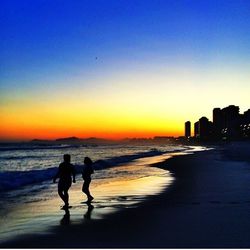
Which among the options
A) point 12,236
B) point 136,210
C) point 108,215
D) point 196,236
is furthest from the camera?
point 136,210

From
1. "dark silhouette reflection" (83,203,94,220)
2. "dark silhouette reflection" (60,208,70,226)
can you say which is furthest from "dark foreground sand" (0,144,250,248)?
"dark silhouette reflection" (83,203,94,220)

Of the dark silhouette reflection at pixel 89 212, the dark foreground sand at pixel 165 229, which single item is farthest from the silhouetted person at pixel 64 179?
the dark foreground sand at pixel 165 229

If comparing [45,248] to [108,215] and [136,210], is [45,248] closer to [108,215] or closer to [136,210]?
[108,215]

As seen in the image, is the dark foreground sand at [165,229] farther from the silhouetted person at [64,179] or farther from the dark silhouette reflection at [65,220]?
the silhouetted person at [64,179]

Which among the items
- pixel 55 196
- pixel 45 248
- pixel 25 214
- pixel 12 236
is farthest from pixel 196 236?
pixel 55 196

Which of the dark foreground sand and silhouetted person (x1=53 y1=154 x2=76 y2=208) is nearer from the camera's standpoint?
the dark foreground sand

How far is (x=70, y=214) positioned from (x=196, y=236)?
17.1 feet

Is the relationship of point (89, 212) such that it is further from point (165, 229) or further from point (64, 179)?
point (165, 229)

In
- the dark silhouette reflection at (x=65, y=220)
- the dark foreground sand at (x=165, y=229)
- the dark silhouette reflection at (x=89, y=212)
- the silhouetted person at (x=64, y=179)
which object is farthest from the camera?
the silhouetted person at (x=64, y=179)

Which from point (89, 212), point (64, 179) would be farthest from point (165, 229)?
point (64, 179)

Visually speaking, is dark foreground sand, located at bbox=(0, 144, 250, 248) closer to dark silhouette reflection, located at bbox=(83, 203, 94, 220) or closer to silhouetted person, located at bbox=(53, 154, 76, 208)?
dark silhouette reflection, located at bbox=(83, 203, 94, 220)

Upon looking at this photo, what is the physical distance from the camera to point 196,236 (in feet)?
30.7

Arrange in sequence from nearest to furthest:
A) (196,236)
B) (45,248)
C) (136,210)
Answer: (45,248) < (196,236) < (136,210)

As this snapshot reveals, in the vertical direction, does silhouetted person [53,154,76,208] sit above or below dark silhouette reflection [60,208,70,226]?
above
